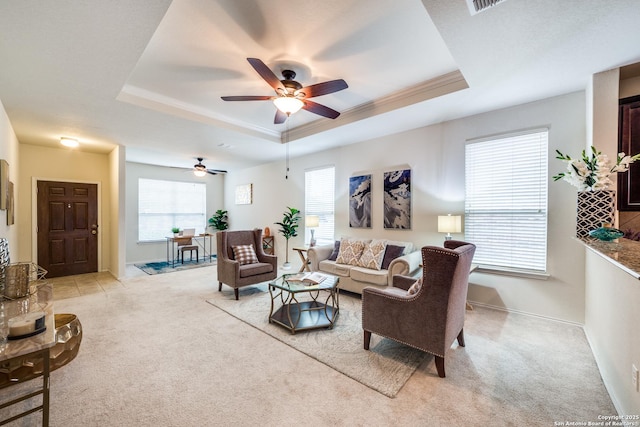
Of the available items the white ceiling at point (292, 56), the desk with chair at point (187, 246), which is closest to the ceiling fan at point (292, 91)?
the white ceiling at point (292, 56)

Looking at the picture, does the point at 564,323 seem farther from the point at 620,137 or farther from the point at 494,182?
the point at 620,137

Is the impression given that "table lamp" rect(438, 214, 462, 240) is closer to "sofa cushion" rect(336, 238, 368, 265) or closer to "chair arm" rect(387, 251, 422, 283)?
"chair arm" rect(387, 251, 422, 283)

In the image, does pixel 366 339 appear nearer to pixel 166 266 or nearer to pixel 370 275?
pixel 370 275

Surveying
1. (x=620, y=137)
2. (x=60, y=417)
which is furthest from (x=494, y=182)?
(x=60, y=417)

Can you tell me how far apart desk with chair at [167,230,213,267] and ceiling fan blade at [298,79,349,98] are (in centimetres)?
543

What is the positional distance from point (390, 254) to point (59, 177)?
265 inches

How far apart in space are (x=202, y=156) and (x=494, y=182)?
5.81 meters

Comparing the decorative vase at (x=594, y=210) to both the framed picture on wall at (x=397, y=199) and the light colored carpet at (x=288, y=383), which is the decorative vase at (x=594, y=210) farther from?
the framed picture on wall at (x=397, y=199)

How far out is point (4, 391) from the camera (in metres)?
1.95

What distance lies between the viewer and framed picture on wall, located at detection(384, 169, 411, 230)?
4344 mm

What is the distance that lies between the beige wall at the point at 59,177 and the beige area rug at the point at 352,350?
172 inches

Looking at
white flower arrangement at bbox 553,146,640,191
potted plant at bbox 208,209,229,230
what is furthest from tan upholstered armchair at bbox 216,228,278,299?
white flower arrangement at bbox 553,146,640,191

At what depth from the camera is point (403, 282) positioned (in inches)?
117

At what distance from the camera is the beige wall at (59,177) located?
16.4 feet
